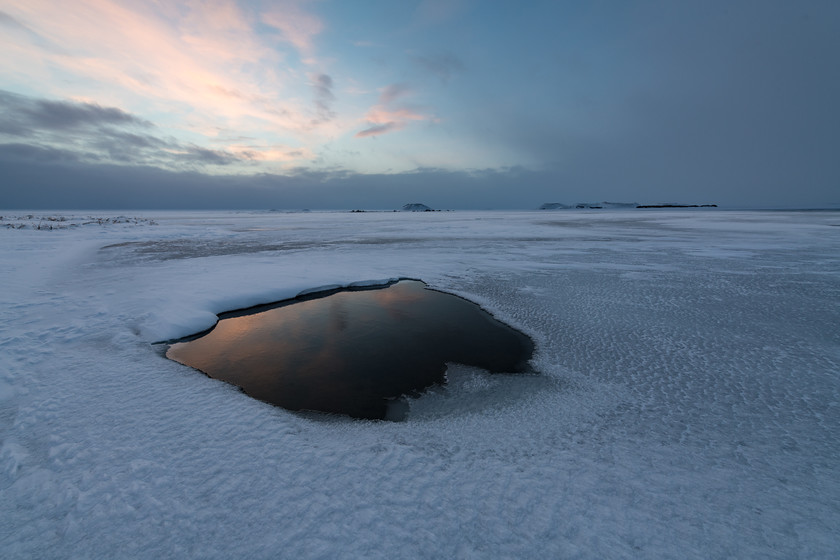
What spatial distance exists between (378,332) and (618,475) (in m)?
4.39

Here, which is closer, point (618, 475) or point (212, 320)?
point (618, 475)

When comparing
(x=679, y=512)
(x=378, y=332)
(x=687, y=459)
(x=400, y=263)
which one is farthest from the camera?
(x=400, y=263)

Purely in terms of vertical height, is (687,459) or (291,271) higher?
(291,271)

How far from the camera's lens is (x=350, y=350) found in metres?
5.70

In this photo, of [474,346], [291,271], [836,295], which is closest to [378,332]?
[474,346]

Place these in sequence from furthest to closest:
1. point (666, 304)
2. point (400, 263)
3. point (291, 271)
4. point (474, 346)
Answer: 1. point (400, 263)
2. point (291, 271)
3. point (666, 304)
4. point (474, 346)

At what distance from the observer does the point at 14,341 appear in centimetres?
523

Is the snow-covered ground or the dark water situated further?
the dark water

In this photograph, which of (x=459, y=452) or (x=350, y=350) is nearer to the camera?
(x=459, y=452)

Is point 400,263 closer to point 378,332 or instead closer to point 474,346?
point 378,332

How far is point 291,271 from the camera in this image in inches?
423

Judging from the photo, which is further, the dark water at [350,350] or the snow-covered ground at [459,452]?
the dark water at [350,350]

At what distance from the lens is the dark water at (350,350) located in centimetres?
439

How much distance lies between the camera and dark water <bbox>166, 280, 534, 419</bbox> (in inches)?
173
